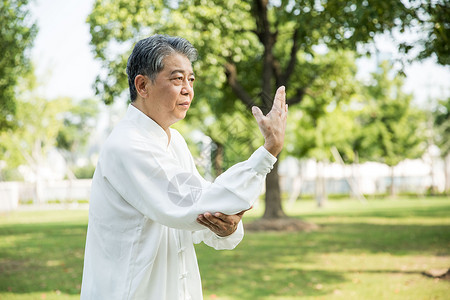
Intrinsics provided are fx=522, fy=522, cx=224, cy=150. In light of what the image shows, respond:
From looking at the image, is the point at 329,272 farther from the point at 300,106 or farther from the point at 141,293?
the point at 300,106

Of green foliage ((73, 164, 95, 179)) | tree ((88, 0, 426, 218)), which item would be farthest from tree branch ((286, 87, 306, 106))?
green foliage ((73, 164, 95, 179))

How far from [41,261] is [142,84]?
1019 centimetres

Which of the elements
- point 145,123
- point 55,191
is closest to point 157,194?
point 145,123

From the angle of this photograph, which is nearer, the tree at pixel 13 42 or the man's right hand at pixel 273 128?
the man's right hand at pixel 273 128

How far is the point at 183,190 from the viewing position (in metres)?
1.98

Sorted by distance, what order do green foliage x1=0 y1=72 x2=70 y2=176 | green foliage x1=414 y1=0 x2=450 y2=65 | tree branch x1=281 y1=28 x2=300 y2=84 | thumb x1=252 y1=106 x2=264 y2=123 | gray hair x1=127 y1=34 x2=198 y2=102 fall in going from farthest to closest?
green foliage x1=0 y1=72 x2=70 y2=176, tree branch x1=281 y1=28 x2=300 y2=84, green foliage x1=414 y1=0 x2=450 y2=65, gray hair x1=127 y1=34 x2=198 y2=102, thumb x1=252 y1=106 x2=264 y2=123

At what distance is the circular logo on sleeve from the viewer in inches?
76.9

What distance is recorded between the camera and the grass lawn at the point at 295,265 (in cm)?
789

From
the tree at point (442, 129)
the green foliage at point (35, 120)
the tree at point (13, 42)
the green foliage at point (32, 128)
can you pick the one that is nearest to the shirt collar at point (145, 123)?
the tree at point (13, 42)

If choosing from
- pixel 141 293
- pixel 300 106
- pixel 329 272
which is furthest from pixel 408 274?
pixel 300 106

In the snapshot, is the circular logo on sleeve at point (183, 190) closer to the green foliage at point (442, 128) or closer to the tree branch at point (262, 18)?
the tree branch at point (262, 18)

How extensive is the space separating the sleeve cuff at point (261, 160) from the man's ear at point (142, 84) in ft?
1.96

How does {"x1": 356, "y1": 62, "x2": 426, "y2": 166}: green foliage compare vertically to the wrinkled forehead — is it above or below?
above

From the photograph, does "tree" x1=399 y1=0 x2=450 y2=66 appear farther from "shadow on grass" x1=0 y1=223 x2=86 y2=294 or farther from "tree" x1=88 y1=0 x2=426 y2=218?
"shadow on grass" x1=0 y1=223 x2=86 y2=294
